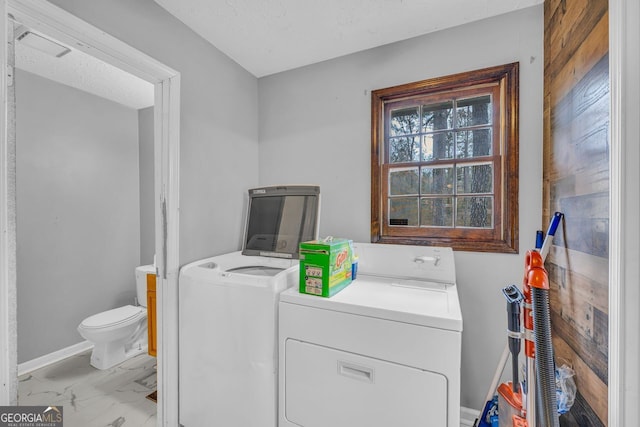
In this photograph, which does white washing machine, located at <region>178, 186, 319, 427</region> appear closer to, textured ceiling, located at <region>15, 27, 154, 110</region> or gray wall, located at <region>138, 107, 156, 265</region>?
gray wall, located at <region>138, 107, 156, 265</region>

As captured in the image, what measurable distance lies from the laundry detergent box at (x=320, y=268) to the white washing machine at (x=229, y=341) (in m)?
0.15

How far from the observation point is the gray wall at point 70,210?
7.25ft

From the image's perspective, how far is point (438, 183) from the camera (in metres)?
1.80

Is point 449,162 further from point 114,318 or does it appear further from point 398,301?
point 114,318

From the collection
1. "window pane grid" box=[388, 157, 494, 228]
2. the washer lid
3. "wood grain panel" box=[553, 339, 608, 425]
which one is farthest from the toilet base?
"wood grain panel" box=[553, 339, 608, 425]

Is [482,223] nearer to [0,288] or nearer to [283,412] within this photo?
[283,412]

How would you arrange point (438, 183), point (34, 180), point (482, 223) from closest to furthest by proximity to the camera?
point (482, 223), point (438, 183), point (34, 180)

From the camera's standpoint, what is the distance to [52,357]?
7.66 ft

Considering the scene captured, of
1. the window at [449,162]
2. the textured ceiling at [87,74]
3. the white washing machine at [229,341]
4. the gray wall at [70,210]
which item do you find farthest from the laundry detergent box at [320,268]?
the gray wall at [70,210]

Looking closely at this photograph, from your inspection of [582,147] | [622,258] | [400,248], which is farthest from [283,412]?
[582,147]

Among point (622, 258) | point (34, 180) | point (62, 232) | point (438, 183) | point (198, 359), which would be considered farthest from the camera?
point (62, 232)

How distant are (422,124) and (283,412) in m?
1.91

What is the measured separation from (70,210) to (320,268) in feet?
8.43

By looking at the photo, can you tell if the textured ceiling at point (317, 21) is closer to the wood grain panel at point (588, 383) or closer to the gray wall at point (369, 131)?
the gray wall at point (369, 131)
